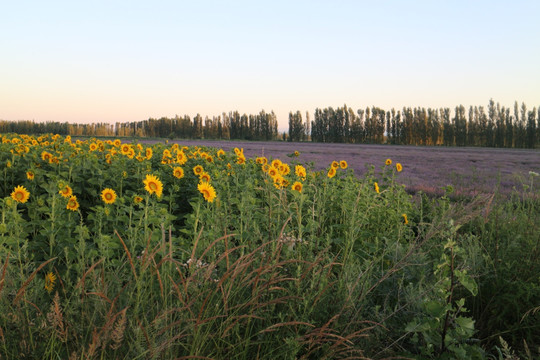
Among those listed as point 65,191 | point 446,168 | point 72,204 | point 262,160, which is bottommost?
point 446,168

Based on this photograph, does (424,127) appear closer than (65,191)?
No

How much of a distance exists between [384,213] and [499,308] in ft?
5.49

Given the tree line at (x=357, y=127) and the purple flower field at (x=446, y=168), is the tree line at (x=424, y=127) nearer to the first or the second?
the tree line at (x=357, y=127)

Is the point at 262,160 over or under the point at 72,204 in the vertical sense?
over

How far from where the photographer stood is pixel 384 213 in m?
3.99

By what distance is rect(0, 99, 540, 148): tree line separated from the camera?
5556 centimetres

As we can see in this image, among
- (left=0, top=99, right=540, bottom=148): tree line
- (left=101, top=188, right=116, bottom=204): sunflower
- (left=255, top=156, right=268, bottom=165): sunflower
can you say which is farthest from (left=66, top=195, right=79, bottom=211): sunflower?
(left=0, top=99, right=540, bottom=148): tree line

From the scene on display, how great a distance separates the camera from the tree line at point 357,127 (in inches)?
2188

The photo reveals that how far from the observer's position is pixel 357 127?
65938 millimetres

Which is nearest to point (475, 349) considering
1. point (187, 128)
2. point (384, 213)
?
point (384, 213)

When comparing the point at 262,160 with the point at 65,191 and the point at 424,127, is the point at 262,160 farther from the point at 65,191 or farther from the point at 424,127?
the point at 424,127

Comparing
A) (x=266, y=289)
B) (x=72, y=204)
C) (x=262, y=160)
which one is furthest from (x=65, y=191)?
(x=262, y=160)

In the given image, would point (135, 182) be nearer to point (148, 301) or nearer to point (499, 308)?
point (148, 301)

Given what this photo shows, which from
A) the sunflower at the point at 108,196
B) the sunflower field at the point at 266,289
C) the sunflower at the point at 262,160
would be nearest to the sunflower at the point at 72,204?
the sunflower field at the point at 266,289
